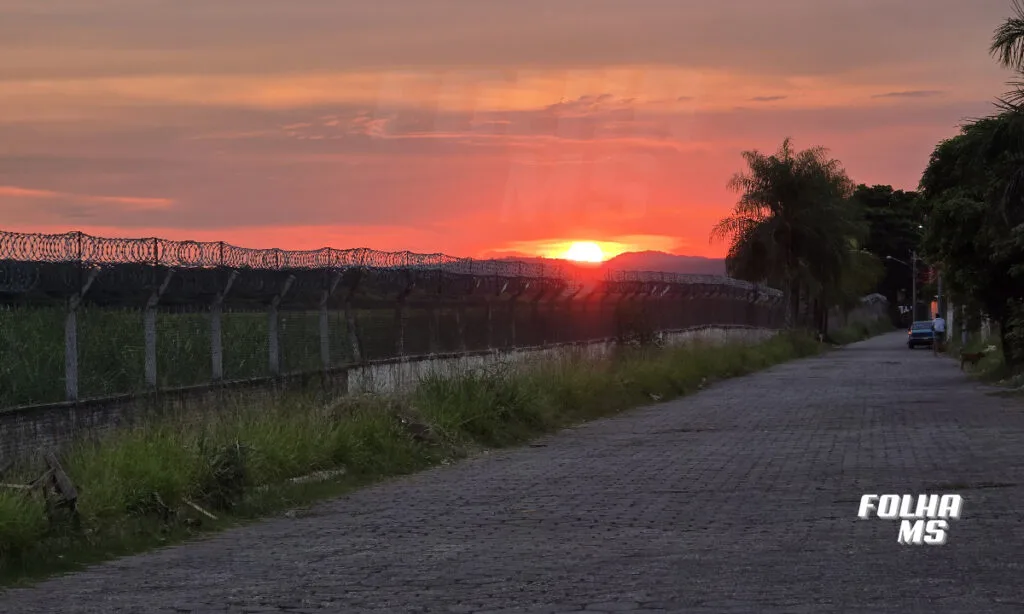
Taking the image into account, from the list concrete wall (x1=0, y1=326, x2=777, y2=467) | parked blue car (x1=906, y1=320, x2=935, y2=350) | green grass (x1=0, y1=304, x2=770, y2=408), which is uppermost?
green grass (x1=0, y1=304, x2=770, y2=408)

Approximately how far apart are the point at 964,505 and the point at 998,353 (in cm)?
3057

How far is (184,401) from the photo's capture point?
648 inches

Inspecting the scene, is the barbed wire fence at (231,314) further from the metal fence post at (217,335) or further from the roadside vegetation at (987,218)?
the roadside vegetation at (987,218)

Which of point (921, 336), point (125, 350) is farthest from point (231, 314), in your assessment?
point (921, 336)

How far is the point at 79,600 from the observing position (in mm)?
8953

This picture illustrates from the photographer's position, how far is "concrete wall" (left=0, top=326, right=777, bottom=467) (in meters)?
13.4

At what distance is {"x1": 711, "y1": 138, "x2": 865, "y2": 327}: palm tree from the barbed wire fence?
42458mm

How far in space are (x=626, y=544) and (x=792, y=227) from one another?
6505cm

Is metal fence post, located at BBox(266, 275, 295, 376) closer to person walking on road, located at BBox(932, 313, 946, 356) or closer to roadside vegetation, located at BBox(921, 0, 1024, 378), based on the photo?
roadside vegetation, located at BBox(921, 0, 1024, 378)

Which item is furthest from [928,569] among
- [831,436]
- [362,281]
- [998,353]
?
[998,353]

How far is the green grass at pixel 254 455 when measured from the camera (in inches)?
431

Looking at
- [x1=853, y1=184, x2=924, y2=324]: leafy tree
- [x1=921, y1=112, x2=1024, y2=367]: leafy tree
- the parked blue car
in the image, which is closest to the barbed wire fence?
[x1=921, y1=112, x2=1024, y2=367]: leafy tree

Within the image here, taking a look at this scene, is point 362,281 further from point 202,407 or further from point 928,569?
point 928,569

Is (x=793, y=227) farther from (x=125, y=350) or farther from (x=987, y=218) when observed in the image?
(x=125, y=350)
